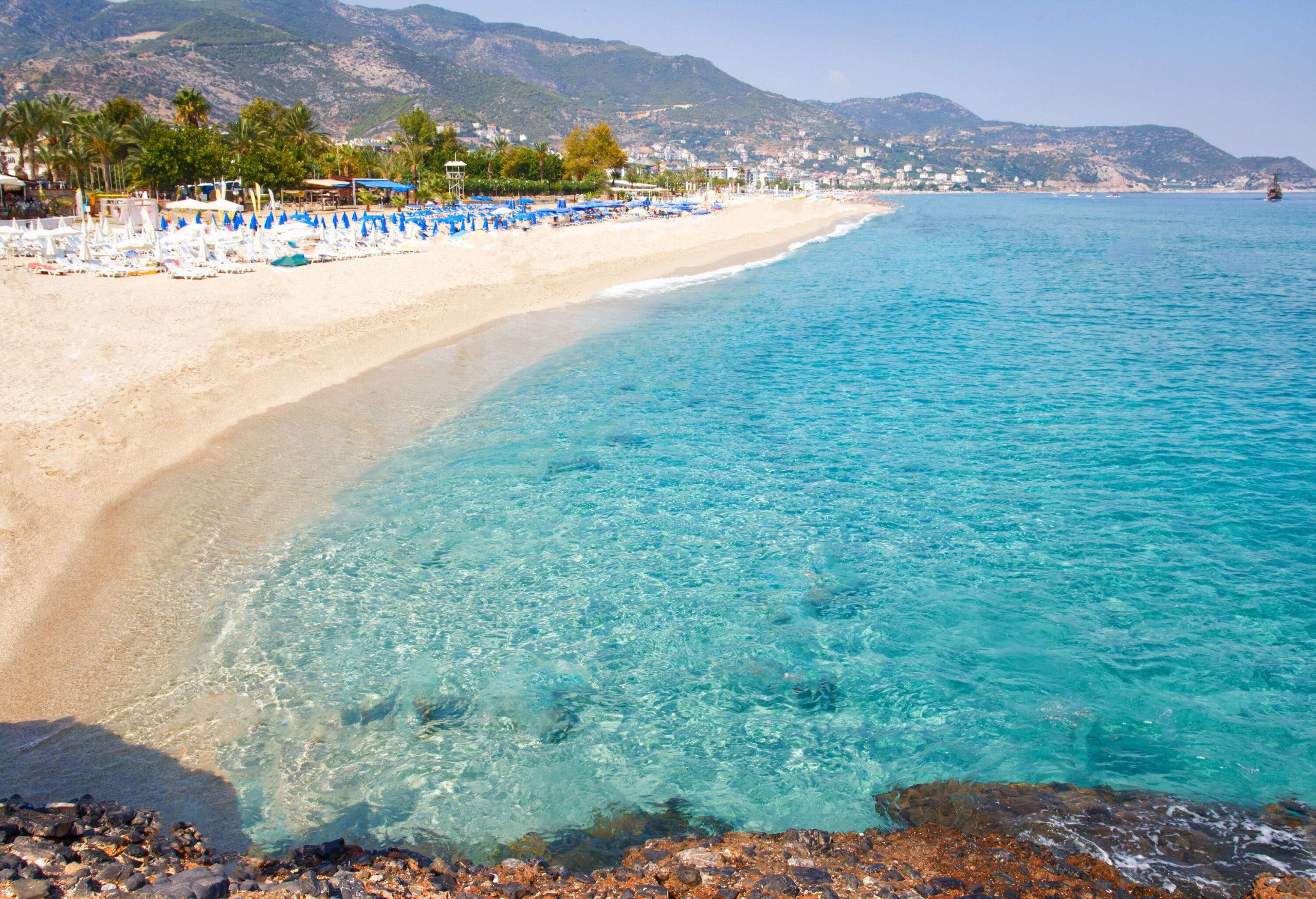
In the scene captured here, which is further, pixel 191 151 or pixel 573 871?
pixel 191 151

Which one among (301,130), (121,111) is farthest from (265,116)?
(121,111)

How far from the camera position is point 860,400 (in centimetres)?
1664

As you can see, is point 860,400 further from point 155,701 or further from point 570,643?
point 155,701

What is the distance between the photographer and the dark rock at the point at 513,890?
430 cm

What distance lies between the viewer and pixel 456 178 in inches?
2662

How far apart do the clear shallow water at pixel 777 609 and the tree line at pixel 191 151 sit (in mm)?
37815

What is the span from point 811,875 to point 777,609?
3971 mm

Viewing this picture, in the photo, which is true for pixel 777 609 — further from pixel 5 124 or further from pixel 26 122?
pixel 26 122

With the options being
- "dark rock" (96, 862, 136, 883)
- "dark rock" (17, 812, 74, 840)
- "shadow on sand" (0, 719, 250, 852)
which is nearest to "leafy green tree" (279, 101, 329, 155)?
"shadow on sand" (0, 719, 250, 852)

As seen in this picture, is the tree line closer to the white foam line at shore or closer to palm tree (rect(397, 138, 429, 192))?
palm tree (rect(397, 138, 429, 192))

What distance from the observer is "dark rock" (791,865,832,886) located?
→ 4406 millimetres

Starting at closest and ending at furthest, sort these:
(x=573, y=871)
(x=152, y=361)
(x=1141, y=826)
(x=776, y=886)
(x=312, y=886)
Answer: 1. (x=312, y=886)
2. (x=776, y=886)
3. (x=573, y=871)
4. (x=1141, y=826)
5. (x=152, y=361)

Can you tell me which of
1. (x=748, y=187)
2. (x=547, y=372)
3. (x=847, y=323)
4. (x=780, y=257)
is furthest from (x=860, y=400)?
(x=748, y=187)

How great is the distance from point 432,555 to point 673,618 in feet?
10.3
